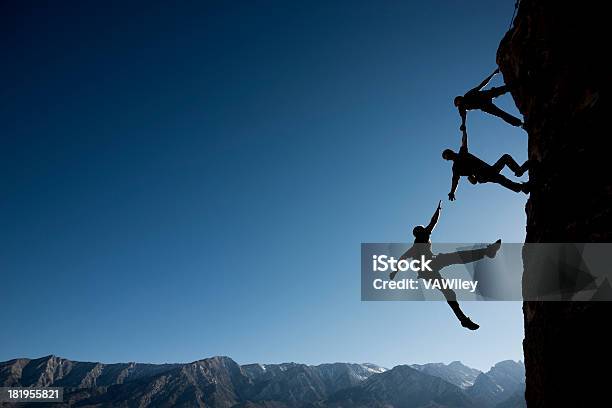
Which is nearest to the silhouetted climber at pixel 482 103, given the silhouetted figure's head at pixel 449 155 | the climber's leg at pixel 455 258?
the silhouetted figure's head at pixel 449 155

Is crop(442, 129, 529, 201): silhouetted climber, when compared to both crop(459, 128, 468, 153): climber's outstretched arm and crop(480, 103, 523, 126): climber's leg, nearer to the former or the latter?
crop(459, 128, 468, 153): climber's outstretched arm

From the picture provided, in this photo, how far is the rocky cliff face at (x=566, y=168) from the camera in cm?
712

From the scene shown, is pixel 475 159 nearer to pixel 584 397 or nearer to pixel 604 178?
pixel 604 178

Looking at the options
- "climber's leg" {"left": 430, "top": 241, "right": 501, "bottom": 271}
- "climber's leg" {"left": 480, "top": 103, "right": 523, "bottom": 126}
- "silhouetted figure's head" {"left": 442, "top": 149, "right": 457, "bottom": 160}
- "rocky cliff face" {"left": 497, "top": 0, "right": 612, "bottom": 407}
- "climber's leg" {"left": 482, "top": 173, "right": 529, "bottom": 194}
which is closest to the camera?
"rocky cliff face" {"left": 497, "top": 0, "right": 612, "bottom": 407}

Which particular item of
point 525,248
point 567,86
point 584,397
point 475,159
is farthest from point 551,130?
point 584,397

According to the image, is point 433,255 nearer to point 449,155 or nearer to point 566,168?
point 449,155

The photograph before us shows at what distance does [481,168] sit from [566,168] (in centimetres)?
171

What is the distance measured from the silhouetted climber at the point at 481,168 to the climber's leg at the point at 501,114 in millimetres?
1667

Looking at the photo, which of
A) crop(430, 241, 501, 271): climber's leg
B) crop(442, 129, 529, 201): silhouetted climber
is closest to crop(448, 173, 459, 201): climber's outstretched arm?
crop(442, 129, 529, 201): silhouetted climber

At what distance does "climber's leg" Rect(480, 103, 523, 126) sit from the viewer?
1075 cm

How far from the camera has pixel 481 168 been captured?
30.8 feet

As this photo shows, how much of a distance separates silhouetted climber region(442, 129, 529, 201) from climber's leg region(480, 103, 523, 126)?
5.47ft

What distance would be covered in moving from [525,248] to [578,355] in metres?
3.66

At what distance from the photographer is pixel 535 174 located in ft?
31.6
